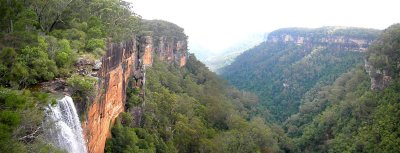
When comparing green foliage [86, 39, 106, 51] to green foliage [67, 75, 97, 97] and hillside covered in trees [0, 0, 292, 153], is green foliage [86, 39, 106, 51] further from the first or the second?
green foliage [67, 75, 97, 97]

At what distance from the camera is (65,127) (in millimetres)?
16812

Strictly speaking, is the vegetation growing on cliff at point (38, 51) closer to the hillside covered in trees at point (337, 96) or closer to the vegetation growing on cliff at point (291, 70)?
the hillside covered in trees at point (337, 96)

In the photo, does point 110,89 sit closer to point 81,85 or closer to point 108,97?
point 108,97

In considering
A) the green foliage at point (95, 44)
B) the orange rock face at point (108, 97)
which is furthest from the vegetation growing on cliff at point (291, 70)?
the green foliage at point (95, 44)

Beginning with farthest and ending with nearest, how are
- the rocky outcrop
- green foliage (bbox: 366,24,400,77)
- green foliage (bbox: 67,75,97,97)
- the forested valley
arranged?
1. the rocky outcrop
2. green foliage (bbox: 366,24,400,77)
3. green foliage (bbox: 67,75,97,97)
4. the forested valley

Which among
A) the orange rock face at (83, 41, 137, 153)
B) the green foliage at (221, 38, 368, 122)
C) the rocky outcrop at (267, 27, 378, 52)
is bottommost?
the green foliage at (221, 38, 368, 122)

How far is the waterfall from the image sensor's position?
51.6 ft

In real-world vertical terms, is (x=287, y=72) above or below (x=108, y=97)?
below

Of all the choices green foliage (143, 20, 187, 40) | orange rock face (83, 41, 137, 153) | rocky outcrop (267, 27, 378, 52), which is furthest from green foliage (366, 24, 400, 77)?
orange rock face (83, 41, 137, 153)

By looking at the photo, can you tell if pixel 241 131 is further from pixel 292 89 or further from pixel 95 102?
pixel 292 89

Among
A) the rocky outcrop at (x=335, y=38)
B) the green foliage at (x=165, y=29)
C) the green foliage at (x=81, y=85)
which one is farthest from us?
the rocky outcrop at (x=335, y=38)

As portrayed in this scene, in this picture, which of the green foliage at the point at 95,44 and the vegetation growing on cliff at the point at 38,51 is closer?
the vegetation growing on cliff at the point at 38,51

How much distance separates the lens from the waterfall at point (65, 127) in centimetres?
1573

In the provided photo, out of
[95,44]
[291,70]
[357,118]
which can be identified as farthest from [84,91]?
[291,70]
